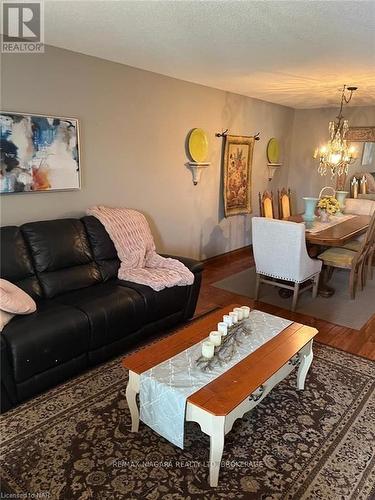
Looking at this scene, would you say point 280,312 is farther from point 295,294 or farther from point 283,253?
point 283,253

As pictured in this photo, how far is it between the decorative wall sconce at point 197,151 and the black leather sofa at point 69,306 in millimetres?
1671

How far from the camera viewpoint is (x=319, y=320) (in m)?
3.58

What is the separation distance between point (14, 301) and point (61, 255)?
28.4 inches

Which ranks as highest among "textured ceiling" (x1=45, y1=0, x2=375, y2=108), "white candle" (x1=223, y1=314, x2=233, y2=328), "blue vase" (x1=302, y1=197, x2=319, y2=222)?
"textured ceiling" (x1=45, y1=0, x2=375, y2=108)

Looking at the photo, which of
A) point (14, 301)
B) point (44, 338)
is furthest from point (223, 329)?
point (14, 301)


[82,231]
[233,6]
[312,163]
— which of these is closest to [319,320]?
[82,231]

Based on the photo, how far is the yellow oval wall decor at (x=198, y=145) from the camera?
178 inches

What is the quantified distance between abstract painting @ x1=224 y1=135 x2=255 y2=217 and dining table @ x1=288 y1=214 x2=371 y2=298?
3.42ft

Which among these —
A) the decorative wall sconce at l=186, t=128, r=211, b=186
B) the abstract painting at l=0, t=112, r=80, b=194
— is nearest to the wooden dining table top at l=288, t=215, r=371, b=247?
the decorative wall sconce at l=186, t=128, r=211, b=186

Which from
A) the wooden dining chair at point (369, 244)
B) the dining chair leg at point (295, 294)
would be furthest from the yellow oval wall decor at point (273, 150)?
the dining chair leg at point (295, 294)

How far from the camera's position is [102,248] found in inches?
128

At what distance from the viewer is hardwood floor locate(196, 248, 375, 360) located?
3139 mm

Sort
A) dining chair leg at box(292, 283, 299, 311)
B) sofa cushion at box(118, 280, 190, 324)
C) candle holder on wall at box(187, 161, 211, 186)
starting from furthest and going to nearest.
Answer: candle holder on wall at box(187, 161, 211, 186) < dining chair leg at box(292, 283, 299, 311) < sofa cushion at box(118, 280, 190, 324)

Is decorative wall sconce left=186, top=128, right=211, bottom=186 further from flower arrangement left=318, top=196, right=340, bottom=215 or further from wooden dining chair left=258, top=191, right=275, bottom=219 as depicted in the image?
flower arrangement left=318, top=196, right=340, bottom=215
